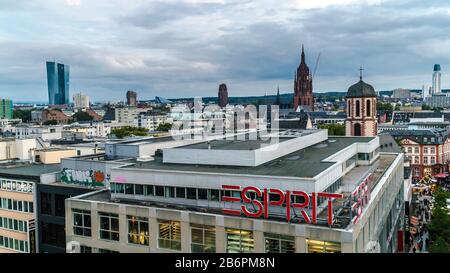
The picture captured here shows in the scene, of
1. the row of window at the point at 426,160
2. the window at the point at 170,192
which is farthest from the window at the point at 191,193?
the row of window at the point at 426,160

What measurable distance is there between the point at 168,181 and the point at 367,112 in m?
70.3

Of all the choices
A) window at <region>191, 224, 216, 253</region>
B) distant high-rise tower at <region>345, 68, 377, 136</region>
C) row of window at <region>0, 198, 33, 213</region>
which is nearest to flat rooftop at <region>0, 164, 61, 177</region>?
row of window at <region>0, 198, 33, 213</region>

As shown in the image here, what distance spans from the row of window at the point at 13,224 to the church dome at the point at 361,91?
72.9 meters

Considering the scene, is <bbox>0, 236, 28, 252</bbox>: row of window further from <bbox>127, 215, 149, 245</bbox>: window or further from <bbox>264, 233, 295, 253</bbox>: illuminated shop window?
<bbox>264, 233, 295, 253</bbox>: illuminated shop window

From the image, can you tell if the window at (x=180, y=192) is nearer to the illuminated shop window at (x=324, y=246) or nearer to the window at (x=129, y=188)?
the window at (x=129, y=188)

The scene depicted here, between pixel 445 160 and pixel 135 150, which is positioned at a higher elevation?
pixel 135 150

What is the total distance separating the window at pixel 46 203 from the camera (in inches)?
2010

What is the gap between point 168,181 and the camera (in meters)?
40.5

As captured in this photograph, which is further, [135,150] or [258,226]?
[135,150]

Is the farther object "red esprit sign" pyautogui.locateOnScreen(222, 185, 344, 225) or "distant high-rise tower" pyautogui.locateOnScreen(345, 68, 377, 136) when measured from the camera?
"distant high-rise tower" pyautogui.locateOnScreen(345, 68, 377, 136)

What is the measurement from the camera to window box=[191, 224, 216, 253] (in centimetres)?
3509

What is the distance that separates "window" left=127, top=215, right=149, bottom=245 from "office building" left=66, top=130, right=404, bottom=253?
3.4 inches
